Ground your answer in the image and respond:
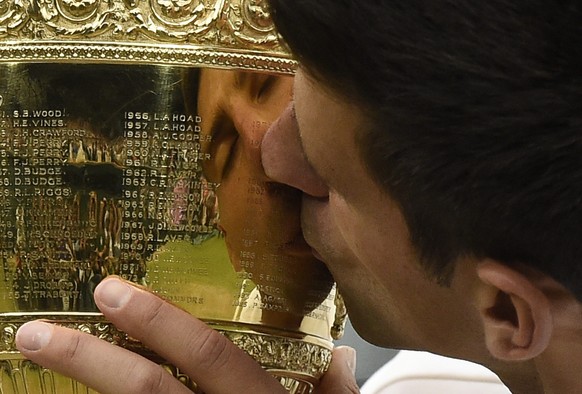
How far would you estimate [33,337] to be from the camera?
100cm

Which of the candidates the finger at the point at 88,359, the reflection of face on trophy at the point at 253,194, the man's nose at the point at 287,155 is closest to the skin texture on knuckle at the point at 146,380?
the finger at the point at 88,359

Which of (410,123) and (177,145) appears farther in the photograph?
(177,145)

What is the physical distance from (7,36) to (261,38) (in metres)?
0.23

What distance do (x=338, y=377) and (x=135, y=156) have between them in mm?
377

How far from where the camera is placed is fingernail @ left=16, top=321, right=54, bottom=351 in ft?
3.28

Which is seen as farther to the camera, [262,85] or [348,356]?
[348,356]

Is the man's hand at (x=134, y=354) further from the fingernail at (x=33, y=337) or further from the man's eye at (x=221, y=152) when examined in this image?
the man's eye at (x=221, y=152)

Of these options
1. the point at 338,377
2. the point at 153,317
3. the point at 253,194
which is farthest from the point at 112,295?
the point at 338,377

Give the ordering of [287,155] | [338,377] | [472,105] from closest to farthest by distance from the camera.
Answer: [472,105] < [287,155] < [338,377]

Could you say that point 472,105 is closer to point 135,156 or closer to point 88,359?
point 135,156

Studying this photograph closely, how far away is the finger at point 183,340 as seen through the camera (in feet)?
3.27

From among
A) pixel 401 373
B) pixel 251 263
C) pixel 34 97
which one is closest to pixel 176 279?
pixel 251 263

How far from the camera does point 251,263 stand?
103 cm

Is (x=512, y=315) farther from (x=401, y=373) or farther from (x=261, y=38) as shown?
(x=401, y=373)
